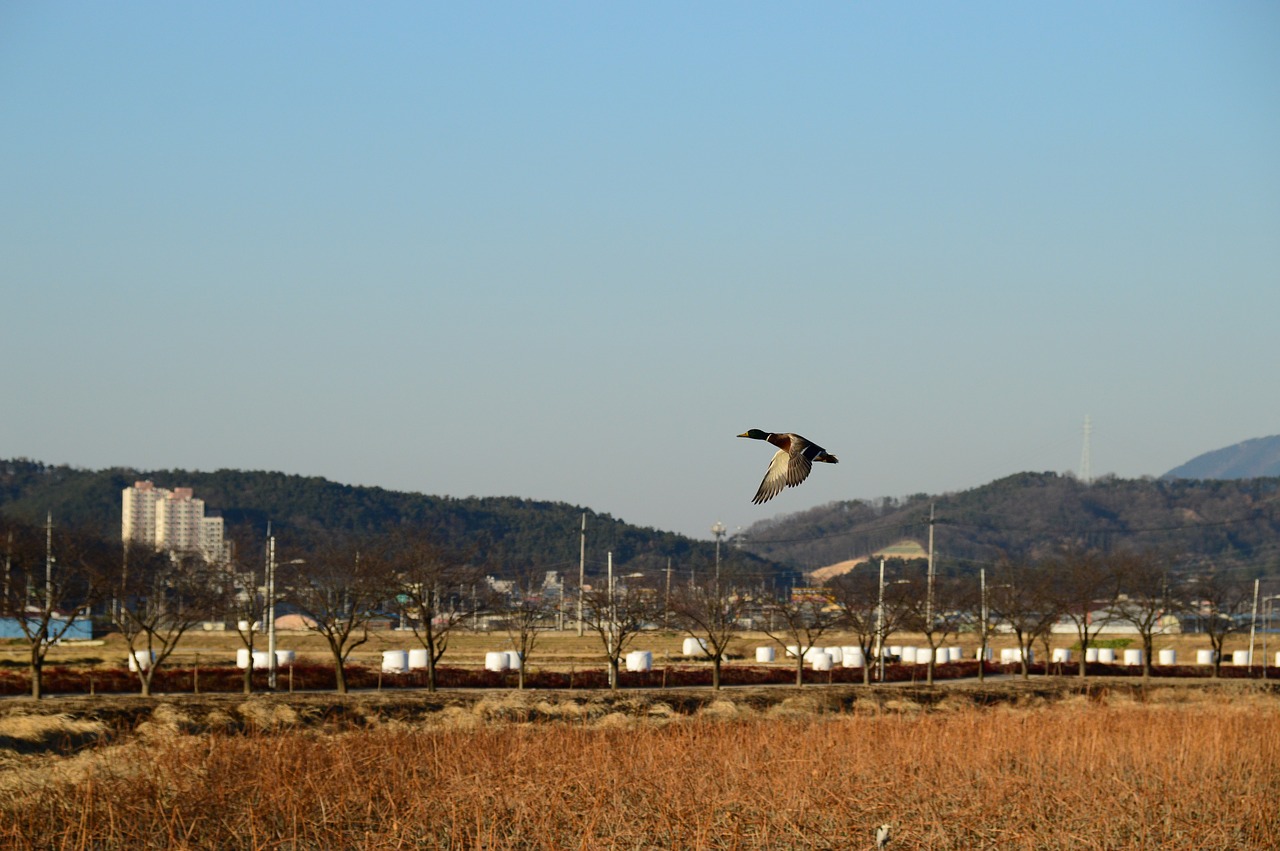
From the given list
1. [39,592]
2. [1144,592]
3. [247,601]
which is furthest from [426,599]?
[1144,592]

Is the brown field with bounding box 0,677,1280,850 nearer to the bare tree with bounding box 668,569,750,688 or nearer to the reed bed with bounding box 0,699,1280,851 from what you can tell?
the reed bed with bounding box 0,699,1280,851

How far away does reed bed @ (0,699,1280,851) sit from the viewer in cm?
1686

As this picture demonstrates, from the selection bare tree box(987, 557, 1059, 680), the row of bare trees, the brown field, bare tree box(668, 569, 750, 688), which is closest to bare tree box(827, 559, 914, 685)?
the row of bare trees

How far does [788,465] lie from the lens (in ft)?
47.0

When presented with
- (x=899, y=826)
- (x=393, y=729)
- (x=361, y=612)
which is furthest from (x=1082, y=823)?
(x=361, y=612)

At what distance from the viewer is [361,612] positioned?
147 ft

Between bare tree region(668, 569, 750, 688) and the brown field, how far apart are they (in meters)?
15.5

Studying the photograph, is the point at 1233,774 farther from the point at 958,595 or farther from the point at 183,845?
the point at 958,595

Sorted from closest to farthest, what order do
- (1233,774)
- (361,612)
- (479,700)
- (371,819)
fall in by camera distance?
(371,819)
(1233,774)
(479,700)
(361,612)

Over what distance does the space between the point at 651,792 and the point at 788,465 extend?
668 centimetres

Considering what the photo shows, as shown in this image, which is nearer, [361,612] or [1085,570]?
[361,612]

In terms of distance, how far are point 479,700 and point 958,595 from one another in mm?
33473

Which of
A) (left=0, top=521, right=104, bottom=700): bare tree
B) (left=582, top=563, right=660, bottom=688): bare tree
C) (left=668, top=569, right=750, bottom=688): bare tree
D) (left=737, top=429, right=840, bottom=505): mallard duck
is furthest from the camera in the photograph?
(left=668, top=569, right=750, bottom=688): bare tree

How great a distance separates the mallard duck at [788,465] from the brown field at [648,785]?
4483 mm
